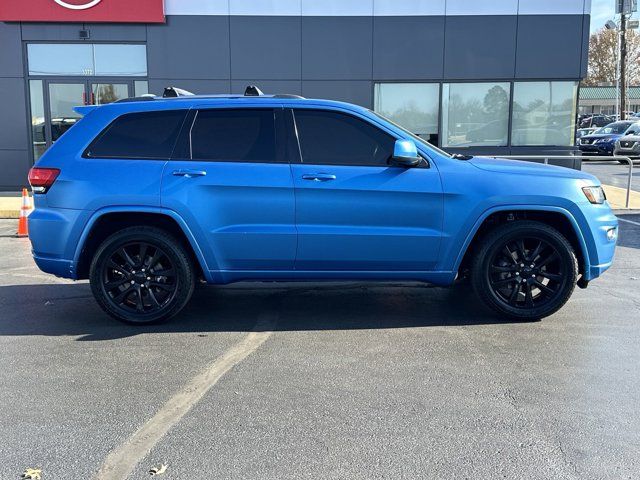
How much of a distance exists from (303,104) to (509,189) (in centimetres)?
192

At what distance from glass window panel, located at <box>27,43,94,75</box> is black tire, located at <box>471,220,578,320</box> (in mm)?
11871

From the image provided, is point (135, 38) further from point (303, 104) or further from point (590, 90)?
point (590, 90)

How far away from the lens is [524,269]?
5188 mm

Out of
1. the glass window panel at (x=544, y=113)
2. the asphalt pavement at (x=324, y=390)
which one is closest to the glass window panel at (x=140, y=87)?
the glass window panel at (x=544, y=113)

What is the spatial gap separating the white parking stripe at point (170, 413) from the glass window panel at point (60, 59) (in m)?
11.3

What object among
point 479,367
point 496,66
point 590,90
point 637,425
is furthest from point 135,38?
point 590,90

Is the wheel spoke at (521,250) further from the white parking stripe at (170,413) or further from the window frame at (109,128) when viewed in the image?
the window frame at (109,128)

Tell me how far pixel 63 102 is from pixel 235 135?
10.7m

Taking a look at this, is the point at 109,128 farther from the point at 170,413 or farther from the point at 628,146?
the point at 628,146

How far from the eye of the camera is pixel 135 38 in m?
13.7

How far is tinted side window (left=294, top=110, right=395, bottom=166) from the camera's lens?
5066 millimetres

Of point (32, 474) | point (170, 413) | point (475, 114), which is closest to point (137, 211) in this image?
point (170, 413)

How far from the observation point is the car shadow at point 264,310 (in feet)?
17.2

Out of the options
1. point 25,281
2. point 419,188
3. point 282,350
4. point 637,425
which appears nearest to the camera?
point 637,425
